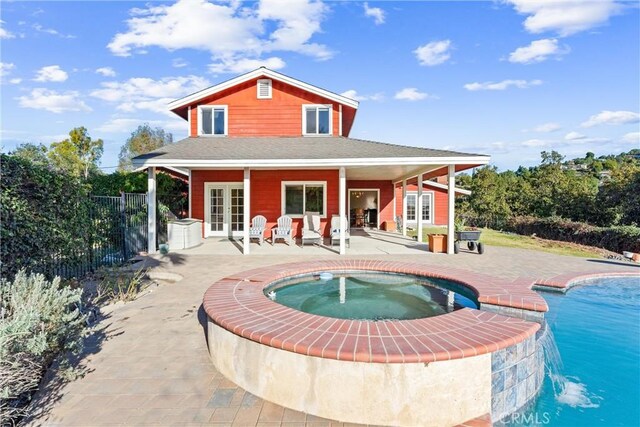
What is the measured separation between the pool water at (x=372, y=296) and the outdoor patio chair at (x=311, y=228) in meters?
5.00

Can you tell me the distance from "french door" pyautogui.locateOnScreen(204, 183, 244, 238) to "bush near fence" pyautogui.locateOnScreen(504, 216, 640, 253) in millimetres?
15501

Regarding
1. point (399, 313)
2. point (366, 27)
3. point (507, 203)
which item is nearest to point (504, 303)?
point (399, 313)

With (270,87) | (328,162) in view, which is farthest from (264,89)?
(328,162)

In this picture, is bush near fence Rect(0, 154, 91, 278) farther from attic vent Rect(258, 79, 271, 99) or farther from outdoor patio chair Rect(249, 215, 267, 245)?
attic vent Rect(258, 79, 271, 99)

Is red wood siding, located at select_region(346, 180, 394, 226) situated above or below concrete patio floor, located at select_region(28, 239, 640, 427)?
above

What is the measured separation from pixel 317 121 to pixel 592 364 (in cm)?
1184

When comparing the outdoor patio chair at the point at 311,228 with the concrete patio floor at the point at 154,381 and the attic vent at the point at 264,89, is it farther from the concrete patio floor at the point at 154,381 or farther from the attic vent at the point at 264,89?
the concrete patio floor at the point at 154,381

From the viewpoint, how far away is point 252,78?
13188 millimetres

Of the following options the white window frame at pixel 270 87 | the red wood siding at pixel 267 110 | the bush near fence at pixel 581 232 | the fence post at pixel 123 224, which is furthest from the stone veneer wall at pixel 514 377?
the bush near fence at pixel 581 232

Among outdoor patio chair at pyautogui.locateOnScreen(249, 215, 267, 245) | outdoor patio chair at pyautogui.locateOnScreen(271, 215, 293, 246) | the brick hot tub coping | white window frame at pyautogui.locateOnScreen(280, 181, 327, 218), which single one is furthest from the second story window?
the brick hot tub coping

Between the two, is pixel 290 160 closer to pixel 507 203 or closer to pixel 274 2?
pixel 274 2

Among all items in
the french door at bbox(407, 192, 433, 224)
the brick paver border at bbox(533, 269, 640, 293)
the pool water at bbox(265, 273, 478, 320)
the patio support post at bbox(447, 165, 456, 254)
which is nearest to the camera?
the pool water at bbox(265, 273, 478, 320)

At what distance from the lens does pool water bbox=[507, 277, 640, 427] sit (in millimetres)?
3117

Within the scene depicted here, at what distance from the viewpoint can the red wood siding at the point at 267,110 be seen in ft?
44.2
